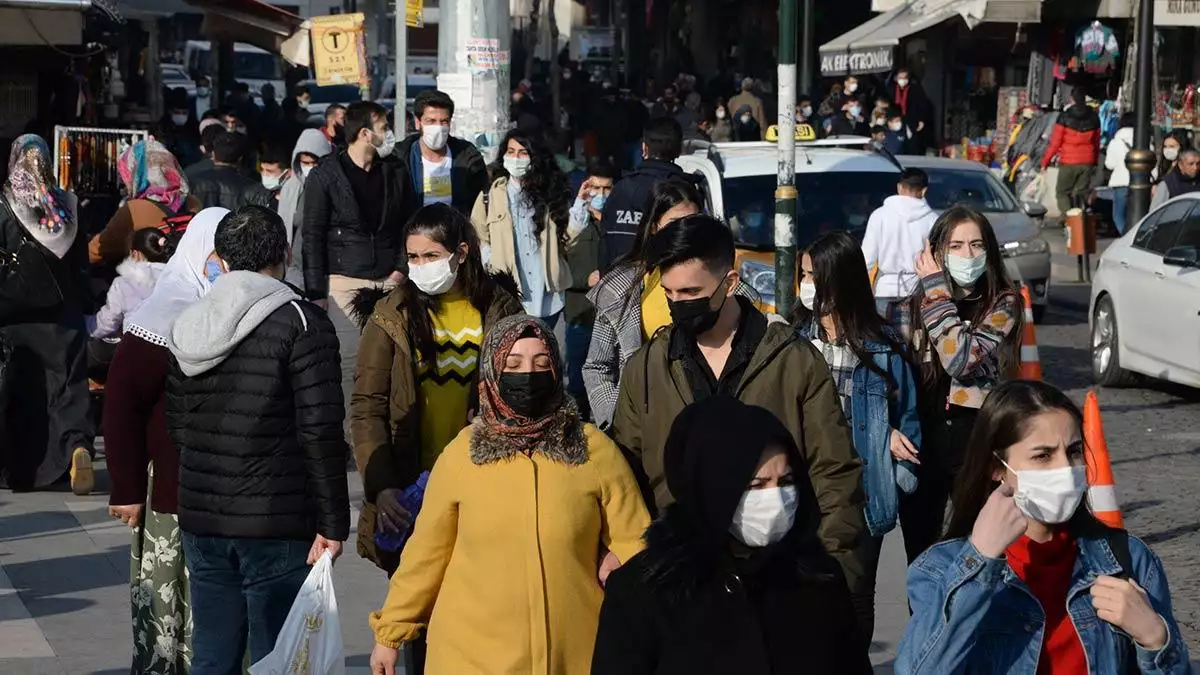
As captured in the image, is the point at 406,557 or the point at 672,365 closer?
the point at 406,557

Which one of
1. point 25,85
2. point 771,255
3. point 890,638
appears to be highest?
point 25,85

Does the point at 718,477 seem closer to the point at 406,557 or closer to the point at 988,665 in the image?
the point at 988,665

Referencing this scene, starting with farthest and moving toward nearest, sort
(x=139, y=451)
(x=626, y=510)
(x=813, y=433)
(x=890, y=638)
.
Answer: (x=890, y=638) → (x=139, y=451) → (x=813, y=433) → (x=626, y=510)

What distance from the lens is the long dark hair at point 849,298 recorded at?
6.75 meters

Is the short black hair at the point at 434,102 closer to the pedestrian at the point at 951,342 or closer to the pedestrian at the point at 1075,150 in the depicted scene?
the pedestrian at the point at 951,342

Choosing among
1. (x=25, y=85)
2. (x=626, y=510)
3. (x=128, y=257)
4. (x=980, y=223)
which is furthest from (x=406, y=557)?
(x=25, y=85)

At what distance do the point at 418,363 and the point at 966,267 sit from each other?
7.01 feet

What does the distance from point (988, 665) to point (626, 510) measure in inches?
47.7

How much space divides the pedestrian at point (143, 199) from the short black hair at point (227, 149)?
0.26 metres

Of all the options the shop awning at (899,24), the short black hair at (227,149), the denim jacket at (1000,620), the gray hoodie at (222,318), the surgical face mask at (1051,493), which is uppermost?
the shop awning at (899,24)

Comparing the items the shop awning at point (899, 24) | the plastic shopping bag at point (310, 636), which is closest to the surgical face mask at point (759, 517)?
the plastic shopping bag at point (310, 636)

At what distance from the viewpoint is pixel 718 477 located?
145 inches

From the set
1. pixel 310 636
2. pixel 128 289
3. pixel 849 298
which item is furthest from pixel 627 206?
pixel 310 636

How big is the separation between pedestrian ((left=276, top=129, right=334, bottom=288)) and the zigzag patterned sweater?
519 cm
